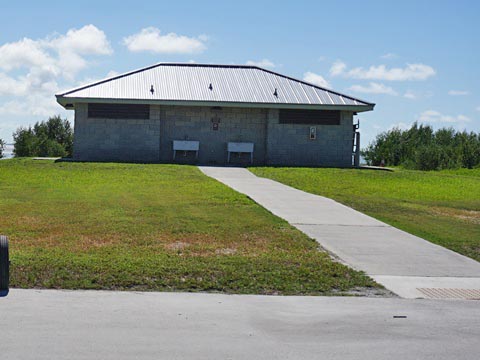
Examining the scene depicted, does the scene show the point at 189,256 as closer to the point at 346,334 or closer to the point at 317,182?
the point at 346,334

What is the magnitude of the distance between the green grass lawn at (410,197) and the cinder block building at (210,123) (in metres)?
4.21

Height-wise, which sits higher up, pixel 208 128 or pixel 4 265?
pixel 208 128

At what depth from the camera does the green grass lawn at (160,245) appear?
28.2ft

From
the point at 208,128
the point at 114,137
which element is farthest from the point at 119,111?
the point at 208,128

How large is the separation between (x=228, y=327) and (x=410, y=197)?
16741 millimetres

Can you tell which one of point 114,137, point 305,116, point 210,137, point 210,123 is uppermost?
point 305,116

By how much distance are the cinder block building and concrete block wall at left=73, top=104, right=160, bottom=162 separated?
0.05 m

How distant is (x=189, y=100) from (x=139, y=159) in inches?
152

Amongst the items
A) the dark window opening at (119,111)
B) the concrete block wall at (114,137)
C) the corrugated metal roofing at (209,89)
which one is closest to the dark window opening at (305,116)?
the corrugated metal roofing at (209,89)

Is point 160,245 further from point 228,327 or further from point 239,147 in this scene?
point 239,147

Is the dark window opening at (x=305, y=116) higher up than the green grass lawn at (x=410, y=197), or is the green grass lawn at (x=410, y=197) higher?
the dark window opening at (x=305, y=116)

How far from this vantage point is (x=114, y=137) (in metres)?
33.8

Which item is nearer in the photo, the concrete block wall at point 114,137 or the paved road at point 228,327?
the paved road at point 228,327

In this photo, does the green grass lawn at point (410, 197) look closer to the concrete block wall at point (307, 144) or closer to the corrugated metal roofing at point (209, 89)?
the concrete block wall at point (307, 144)
